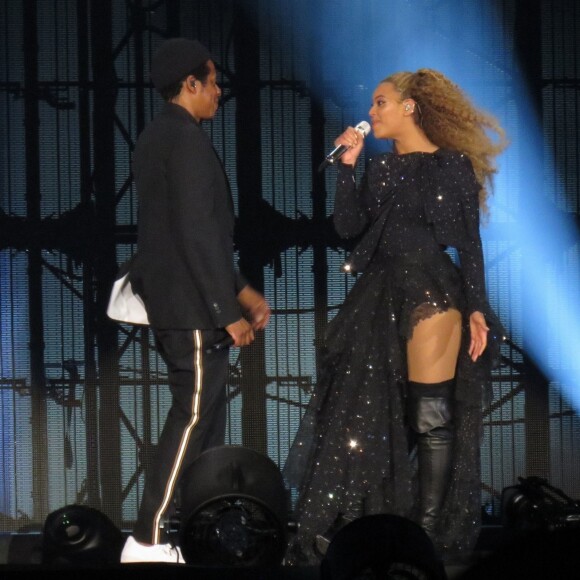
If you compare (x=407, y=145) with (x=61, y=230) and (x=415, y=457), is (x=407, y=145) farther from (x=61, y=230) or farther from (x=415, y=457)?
(x=61, y=230)

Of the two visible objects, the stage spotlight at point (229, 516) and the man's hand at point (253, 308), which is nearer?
the stage spotlight at point (229, 516)

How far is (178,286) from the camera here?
3.33 m

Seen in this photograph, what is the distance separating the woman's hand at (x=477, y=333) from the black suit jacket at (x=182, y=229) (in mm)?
697

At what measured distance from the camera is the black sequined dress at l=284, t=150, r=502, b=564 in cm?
352

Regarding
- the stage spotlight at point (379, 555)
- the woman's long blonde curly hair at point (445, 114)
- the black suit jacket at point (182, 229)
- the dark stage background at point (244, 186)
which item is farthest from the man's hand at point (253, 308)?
the stage spotlight at point (379, 555)

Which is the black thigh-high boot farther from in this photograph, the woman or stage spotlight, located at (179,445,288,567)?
stage spotlight, located at (179,445,288,567)

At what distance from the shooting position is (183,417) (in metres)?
3.28

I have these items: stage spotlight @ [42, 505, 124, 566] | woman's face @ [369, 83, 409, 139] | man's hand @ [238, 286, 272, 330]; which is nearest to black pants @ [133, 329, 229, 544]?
man's hand @ [238, 286, 272, 330]

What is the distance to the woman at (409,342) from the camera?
3498mm

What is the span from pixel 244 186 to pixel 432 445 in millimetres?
1358

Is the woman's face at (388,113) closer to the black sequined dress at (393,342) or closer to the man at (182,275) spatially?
the black sequined dress at (393,342)

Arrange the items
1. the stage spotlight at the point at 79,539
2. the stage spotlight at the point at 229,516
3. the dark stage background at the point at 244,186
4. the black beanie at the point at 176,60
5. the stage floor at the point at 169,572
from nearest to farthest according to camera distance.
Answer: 1. the stage floor at the point at 169,572
2. the stage spotlight at the point at 229,516
3. the black beanie at the point at 176,60
4. the stage spotlight at the point at 79,539
5. the dark stage background at the point at 244,186

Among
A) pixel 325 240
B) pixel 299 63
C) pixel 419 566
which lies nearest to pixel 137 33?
pixel 299 63

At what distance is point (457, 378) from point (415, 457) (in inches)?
12.8
